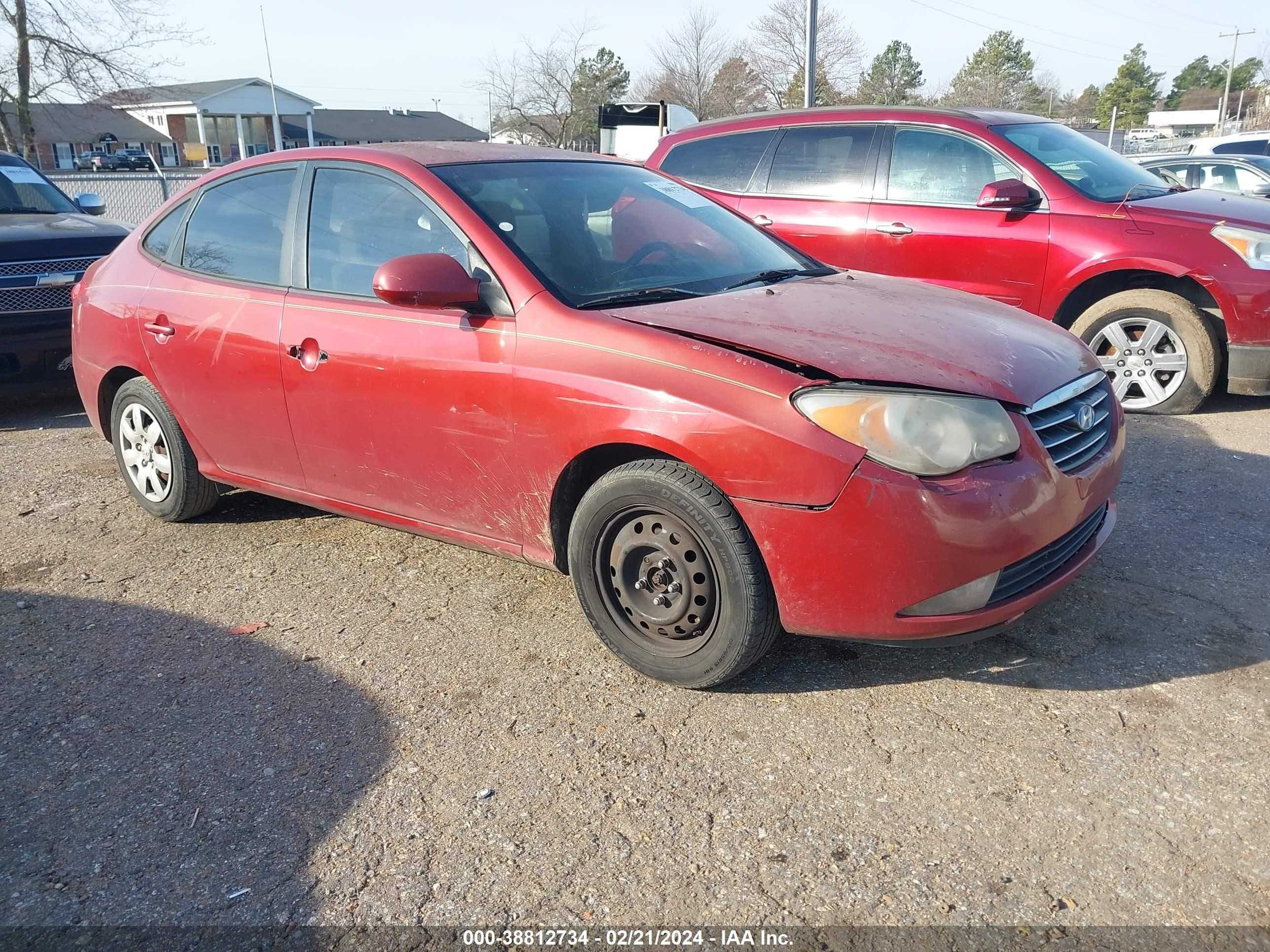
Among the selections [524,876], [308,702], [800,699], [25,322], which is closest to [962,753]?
[800,699]

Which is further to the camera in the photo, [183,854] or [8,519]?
[8,519]

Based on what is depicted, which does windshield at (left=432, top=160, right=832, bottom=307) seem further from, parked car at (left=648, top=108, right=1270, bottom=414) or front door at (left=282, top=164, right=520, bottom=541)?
parked car at (left=648, top=108, right=1270, bottom=414)

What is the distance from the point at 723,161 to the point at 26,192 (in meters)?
5.63

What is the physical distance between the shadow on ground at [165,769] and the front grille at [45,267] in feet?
12.5

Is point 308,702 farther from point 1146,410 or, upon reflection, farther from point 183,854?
point 1146,410

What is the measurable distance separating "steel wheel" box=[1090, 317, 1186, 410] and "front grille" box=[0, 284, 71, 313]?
6799 millimetres

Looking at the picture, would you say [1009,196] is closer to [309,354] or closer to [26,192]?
[309,354]

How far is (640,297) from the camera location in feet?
11.1

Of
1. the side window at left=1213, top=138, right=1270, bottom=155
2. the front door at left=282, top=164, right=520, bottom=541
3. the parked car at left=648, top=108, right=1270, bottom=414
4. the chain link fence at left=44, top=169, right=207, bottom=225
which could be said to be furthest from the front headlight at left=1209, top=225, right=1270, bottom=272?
the chain link fence at left=44, top=169, right=207, bottom=225

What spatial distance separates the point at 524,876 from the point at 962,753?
49.3 inches

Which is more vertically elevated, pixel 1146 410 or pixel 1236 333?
pixel 1236 333

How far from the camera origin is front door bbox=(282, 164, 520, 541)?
11.1ft

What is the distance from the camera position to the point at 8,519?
4934mm

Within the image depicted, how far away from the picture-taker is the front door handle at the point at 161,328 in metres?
4.34
